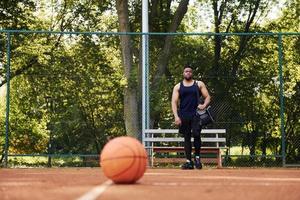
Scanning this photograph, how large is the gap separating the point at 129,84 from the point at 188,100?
3.97 metres

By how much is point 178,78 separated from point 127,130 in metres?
1.89

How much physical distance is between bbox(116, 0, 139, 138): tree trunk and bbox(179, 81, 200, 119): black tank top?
2.51 m

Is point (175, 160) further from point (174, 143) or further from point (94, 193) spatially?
point (94, 193)

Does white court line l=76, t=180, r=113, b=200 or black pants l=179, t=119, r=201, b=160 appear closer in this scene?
white court line l=76, t=180, r=113, b=200

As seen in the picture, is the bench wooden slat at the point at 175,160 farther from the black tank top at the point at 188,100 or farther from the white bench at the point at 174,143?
the black tank top at the point at 188,100

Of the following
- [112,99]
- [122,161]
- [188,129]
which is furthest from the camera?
[112,99]

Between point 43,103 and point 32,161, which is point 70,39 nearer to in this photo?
point 43,103

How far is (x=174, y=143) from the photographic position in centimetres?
1332

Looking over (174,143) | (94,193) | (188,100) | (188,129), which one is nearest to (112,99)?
(174,143)

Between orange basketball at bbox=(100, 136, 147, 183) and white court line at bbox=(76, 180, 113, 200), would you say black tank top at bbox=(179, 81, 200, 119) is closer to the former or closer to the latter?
orange basketball at bbox=(100, 136, 147, 183)

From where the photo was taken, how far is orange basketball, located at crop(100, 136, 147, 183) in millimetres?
6262

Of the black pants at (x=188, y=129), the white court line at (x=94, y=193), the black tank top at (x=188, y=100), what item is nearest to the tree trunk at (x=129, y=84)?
the black pants at (x=188, y=129)

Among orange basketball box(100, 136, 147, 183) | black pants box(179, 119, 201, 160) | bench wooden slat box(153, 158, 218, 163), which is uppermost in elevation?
black pants box(179, 119, 201, 160)

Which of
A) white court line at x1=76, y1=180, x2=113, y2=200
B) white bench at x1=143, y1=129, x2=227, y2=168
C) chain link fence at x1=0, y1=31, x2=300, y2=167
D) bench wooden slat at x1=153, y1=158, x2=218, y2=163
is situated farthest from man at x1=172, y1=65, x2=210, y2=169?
white court line at x1=76, y1=180, x2=113, y2=200
